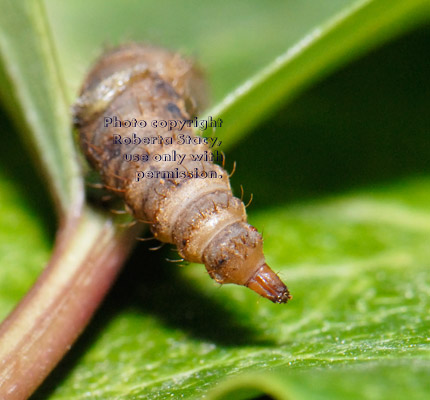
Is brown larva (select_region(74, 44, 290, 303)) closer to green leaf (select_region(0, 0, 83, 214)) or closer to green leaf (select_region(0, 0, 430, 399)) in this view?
green leaf (select_region(0, 0, 83, 214))

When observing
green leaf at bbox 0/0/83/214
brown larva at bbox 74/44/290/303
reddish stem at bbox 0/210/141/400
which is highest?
green leaf at bbox 0/0/83/214

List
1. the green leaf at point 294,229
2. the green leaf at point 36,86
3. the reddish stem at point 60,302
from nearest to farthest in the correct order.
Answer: the green leaf at point 294,229 → the reddish stem at point 60,302 → the green leaf at point 36,86

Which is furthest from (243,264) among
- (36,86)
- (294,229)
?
(36,86)

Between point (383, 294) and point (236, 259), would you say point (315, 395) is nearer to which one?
point (236, 259)

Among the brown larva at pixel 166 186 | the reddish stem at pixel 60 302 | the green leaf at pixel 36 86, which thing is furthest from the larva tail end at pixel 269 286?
the green leaf at pixel 36 86

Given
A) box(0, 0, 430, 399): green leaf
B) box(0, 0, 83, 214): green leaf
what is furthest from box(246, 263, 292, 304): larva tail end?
box(0, 0, 83, 214): green leaf

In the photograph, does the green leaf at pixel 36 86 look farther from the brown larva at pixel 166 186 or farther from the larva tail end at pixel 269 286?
the larva tail end at pixel 269 286

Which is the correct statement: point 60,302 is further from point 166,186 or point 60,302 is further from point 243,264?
point 243,264
